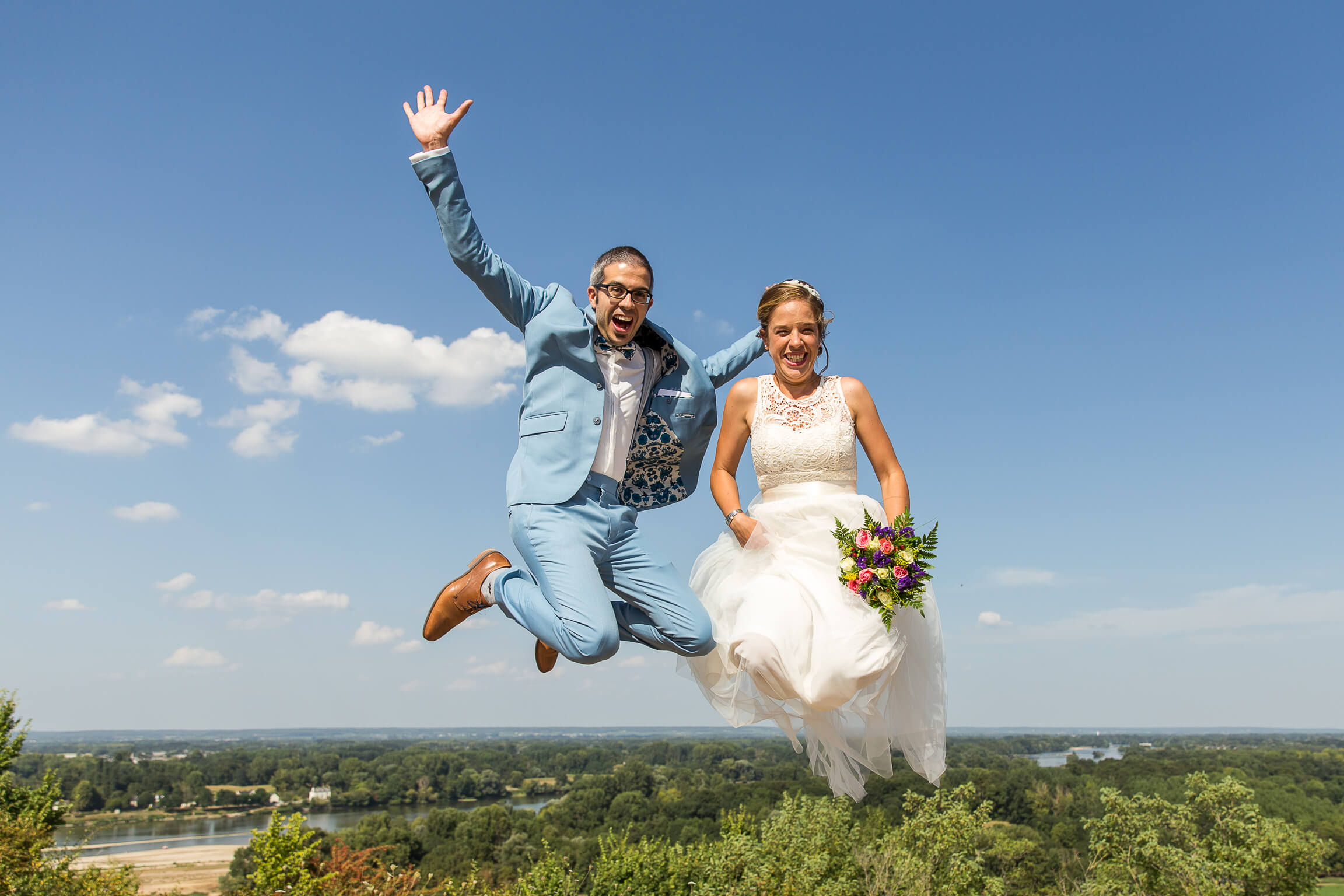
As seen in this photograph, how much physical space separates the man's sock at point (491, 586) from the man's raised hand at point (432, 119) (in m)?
2.01

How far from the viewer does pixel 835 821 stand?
1619 inches

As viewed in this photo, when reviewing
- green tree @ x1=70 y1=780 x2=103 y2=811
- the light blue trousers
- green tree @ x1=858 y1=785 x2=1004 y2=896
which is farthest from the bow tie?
green tree @ x1=70 y1=780 x2=103 y2=811

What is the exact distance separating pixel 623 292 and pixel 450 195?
2.96 ft

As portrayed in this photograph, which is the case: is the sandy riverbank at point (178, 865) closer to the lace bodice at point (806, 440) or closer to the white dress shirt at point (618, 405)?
the white dress shirt at point (618, 405)

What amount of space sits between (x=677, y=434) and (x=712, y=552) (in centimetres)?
65

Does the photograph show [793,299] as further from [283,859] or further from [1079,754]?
[1079,754]

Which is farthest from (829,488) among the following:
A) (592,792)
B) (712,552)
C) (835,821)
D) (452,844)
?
(592,792)

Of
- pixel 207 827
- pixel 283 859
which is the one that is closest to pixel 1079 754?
pixel 207 827

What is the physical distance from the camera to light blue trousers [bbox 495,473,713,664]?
3.83m

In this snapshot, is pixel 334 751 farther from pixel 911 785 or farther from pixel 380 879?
pixel 380 879

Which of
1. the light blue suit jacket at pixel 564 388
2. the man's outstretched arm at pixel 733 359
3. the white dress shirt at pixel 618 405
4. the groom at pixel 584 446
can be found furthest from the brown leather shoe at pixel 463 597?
the man's outstretched arm at pixel 733 359

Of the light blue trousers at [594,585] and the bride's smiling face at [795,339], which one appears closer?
the light blue trousers at [594,585]

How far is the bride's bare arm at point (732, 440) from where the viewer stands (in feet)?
14.8

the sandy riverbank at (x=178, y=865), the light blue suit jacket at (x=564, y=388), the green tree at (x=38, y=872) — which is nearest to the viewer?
the light blue suit jacket at (x=564, y=388)
